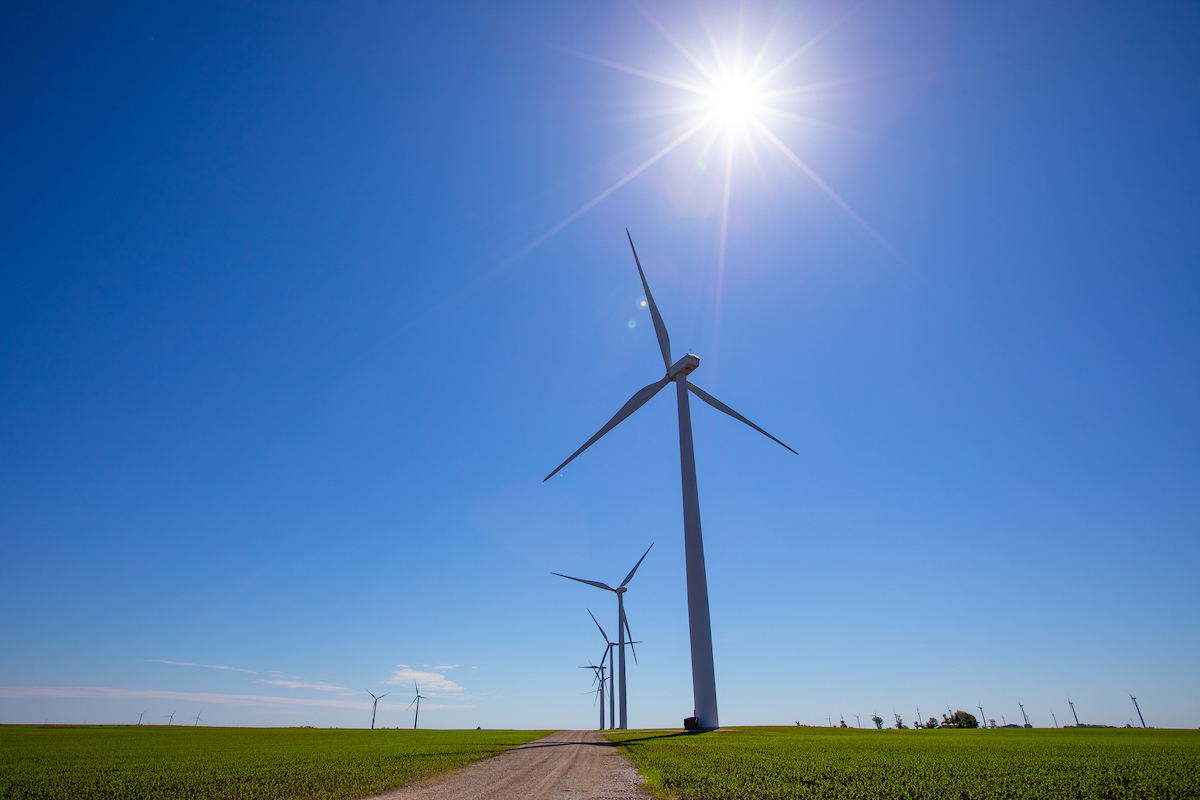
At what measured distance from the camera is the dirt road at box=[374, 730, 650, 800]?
55.6ft

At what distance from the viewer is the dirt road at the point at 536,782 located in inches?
667

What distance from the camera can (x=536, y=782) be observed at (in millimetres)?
19906

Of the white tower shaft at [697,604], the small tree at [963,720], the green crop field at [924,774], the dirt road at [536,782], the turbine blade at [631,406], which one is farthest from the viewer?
the small tree at [963,720]

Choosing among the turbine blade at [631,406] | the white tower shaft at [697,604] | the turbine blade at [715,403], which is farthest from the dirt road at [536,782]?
the turbine blade at [715,403]

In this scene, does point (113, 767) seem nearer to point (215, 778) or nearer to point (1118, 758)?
point (215, 778)

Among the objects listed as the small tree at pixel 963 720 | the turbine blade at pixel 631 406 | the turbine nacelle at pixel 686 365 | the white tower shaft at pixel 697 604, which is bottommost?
the small tree at pixel 963 720

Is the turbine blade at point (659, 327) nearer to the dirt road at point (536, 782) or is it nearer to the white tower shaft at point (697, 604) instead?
the white tower shaft at point (697, 604)

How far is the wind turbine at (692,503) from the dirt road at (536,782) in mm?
22864

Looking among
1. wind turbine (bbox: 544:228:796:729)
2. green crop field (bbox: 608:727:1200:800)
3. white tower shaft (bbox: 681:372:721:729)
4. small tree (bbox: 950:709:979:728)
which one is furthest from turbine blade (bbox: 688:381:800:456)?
small tree (bbox: 950:709:979:728)

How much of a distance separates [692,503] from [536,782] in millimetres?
37484

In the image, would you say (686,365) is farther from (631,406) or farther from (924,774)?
(924,774)

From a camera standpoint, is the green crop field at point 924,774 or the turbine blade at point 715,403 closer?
the green crop field at point 924,774

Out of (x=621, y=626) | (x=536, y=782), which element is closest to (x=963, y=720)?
(x=621, y=626)

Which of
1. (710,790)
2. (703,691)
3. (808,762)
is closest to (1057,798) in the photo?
(710,790)
